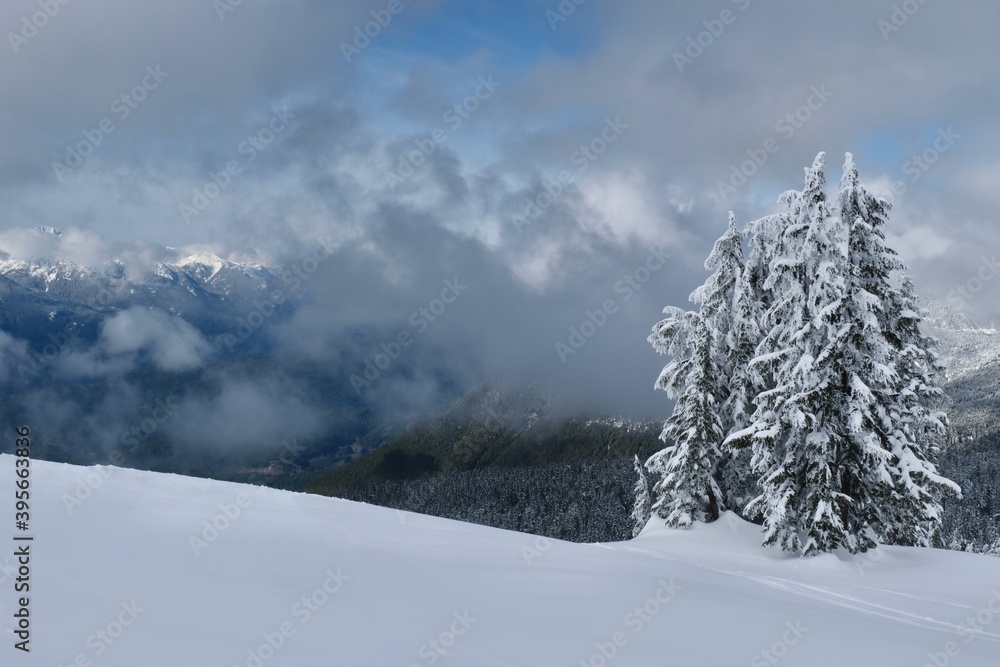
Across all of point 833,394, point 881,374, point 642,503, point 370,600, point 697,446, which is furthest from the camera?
point 642,503

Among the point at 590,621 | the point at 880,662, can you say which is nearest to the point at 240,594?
the point at 590,621

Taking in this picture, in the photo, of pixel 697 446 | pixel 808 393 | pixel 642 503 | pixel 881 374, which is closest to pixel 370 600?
pixel 808 393

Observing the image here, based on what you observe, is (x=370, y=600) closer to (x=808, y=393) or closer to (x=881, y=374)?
(x=808, y=393)

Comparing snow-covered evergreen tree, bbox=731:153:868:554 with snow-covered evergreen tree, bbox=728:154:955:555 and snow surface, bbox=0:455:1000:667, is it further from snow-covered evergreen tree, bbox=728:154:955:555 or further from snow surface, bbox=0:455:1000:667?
snow surface, bbox=0:455:1000:667

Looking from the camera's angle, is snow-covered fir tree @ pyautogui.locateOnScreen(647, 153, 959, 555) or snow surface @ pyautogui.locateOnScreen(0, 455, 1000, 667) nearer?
snow surface @ pyautogui.locateOnScreen(0, 455, 1000, 667)

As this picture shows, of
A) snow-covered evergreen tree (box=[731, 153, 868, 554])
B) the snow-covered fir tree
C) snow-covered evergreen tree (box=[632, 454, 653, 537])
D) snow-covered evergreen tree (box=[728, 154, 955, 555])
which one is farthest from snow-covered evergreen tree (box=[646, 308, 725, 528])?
snow-covered evergreen tree (box=[632, 454, 653, 537])

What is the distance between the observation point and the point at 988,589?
14.2 meters

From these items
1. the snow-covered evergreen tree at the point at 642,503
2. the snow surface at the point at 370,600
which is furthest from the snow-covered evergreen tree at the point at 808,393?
the snow-covered evergreen tree at the point at 642,503

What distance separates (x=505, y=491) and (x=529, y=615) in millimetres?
190479

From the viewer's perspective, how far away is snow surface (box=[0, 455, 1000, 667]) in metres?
5.04

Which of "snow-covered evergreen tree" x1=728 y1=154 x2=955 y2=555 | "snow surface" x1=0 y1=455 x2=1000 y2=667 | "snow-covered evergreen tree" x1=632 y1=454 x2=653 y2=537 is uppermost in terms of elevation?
"snow-covered evergreen tree" x1=728 y1=154 x2=955 y2=555

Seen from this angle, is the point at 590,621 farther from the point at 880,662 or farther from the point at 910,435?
the point at 910,435

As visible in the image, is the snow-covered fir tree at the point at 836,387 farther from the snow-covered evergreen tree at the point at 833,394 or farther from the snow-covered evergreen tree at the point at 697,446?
the snow-covered evergreen tree at the point at 697,446

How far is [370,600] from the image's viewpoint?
6.51 metres
